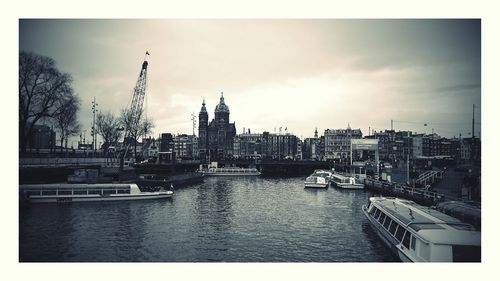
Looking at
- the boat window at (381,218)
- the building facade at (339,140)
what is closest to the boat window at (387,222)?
the boat window at (381,218)

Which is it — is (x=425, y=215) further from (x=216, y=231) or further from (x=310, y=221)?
(x=216, y=231)

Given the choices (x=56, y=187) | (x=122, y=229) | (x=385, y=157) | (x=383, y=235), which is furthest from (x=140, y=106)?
(x=385, y=157)

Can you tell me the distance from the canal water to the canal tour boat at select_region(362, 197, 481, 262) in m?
1.69

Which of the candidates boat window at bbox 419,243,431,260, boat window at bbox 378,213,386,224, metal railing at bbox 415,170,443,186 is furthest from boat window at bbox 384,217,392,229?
metal railing at bbox 415,170,443,186

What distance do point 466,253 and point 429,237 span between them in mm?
1815

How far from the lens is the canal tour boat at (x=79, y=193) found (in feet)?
128

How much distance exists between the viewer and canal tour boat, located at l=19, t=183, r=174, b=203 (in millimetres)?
39156

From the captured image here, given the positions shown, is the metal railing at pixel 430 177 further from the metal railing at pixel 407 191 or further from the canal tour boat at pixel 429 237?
the canal tour boat at pixel 429 237

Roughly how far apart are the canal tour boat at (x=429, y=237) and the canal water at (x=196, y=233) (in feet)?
5.54

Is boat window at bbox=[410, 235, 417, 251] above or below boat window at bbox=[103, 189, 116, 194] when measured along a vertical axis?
above

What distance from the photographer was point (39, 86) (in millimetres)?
37750

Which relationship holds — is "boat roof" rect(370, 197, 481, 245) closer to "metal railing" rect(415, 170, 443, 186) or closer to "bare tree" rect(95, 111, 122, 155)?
"metal railing" rect(415, 170, 443, 186)
